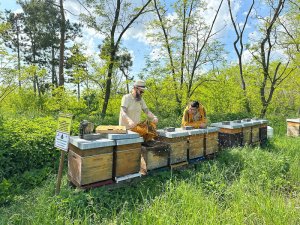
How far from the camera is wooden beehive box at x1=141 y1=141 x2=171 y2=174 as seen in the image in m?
4.24

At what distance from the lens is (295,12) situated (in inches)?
557

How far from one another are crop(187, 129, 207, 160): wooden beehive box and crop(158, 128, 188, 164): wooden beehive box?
16 cm

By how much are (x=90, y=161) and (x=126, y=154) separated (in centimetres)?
64

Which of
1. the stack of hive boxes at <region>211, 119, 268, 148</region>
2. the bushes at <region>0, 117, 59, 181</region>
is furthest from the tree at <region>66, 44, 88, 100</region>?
the stack of hive boxes at <region>211, 119, 268, 148</region>

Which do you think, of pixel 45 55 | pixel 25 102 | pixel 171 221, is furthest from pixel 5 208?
pixel 45 55

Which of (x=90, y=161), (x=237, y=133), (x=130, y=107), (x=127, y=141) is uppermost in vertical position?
(x=130, y=107)

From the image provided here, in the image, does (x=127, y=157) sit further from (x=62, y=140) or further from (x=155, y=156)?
(x=62, y=140)

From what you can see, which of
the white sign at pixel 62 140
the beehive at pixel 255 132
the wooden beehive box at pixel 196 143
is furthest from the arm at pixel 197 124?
the white sign at pixel 62 140

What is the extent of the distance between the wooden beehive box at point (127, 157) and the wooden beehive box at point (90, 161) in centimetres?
11

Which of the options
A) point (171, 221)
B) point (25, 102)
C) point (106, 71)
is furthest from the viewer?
point (25, 102)

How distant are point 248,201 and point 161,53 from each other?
409 inches

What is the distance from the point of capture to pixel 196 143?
5148 mm

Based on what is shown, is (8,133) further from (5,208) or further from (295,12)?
(295,12)

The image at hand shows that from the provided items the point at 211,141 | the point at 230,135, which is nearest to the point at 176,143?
the point at 211,141
